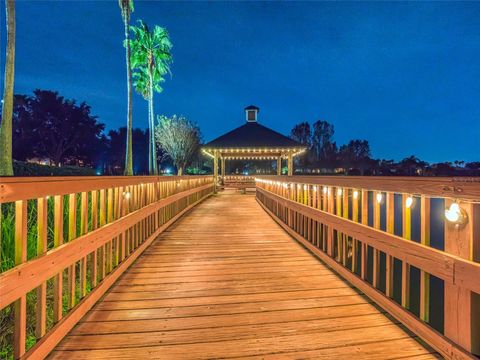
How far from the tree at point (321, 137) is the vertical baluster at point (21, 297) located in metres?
54.2

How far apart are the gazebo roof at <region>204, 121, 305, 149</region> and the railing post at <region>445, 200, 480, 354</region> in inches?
621

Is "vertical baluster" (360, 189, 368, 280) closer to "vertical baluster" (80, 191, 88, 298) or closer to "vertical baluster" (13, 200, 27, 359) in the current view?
"vertical baluster" (80, 191, 88, 298)

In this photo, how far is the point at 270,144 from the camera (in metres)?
17.9

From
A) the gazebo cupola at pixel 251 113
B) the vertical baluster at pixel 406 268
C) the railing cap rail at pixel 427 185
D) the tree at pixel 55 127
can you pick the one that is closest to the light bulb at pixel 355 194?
the railing cap rail at pixel 427 185

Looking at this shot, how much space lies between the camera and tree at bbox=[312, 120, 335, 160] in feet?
176

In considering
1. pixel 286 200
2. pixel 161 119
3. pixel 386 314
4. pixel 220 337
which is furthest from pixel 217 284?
pixel 161 119

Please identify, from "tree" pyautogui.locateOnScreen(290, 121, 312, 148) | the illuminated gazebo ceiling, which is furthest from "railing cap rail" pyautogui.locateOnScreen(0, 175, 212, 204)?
"tree" pyautogui.locateOnScreen(290, 121, 312, 148)

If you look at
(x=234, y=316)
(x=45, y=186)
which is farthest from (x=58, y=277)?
(x=234, y=316)

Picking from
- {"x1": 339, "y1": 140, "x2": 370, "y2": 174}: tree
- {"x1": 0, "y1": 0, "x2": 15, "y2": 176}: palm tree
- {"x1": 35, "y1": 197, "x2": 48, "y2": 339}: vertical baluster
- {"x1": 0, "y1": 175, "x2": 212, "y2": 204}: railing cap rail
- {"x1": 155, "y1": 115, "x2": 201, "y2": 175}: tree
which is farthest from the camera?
{"x1": 339, "y1": 140, "x2": 370, "y2": 174}: tree

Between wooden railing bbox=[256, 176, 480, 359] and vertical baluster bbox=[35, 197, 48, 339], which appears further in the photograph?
vertical baluster bbox=[35, 197, 48, 339]

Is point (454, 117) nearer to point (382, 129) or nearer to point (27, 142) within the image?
point (382, 129)

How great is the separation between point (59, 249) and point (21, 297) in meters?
0.46

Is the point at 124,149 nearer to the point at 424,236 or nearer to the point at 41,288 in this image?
the point at 41,288

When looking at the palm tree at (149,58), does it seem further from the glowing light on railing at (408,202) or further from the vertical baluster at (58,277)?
the glowing light on railing at (408,202)
